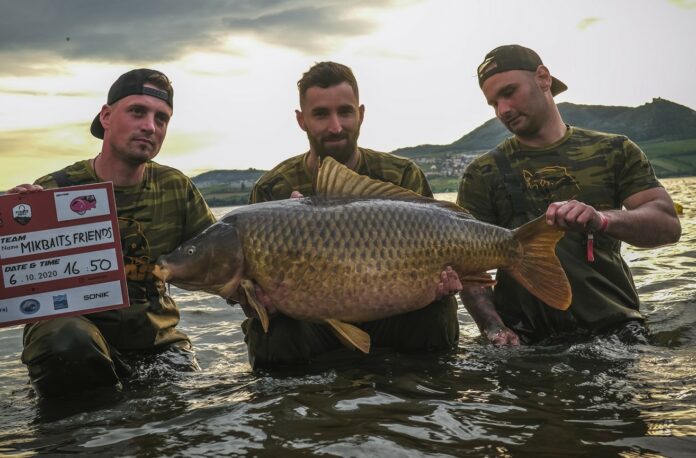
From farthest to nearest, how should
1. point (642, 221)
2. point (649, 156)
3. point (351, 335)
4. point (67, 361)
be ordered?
point (649, 156) < point (642, 221) < point (67, 361) < point (351, 335)

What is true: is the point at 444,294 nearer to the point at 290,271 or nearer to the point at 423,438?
the point at 290,271

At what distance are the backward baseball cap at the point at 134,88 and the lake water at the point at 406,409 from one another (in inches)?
91.8

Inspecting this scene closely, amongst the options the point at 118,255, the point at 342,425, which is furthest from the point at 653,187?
the point at 118,255

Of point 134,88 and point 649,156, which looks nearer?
point 134,88

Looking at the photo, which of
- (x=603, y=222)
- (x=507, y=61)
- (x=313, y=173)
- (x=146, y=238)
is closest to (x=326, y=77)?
(x=313, y=173)

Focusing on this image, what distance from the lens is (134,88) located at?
19.0ft

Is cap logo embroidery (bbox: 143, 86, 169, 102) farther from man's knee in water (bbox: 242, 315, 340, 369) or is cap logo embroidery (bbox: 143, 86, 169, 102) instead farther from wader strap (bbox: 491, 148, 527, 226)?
wader strap (bbox: 491, 148, 527, 226)

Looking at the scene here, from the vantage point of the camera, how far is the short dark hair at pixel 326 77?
18.8 ft

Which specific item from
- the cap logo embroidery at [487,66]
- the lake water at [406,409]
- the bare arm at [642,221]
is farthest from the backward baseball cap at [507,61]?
the lake water at [406,409]

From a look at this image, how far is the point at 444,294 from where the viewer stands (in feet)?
15.9

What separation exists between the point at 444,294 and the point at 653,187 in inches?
86.4

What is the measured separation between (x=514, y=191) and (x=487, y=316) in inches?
43.6

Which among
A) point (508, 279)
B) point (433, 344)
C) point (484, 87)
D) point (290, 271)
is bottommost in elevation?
point (433, 344)

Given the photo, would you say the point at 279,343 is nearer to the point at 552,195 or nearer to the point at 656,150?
the point at 552,195
